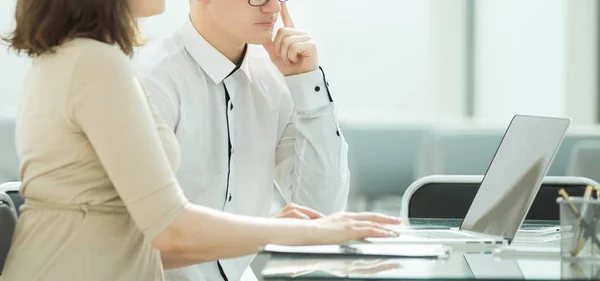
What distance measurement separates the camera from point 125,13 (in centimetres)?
147

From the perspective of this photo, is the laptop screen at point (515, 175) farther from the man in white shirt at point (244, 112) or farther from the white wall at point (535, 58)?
the white wall at point (535, 58)

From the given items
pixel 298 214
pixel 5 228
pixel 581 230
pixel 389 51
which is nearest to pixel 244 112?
pixel 298 214

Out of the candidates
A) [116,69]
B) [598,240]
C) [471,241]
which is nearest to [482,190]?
[471,241]

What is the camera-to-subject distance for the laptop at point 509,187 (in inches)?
57.2

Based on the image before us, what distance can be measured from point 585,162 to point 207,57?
1474 mm

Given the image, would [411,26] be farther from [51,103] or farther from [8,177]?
[51,103]

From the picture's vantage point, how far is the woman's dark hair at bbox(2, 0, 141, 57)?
4.68ft

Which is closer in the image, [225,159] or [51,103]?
[51,103]

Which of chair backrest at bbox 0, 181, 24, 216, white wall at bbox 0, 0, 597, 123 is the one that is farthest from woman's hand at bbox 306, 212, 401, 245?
white wall at bbox 0, 0, 597, 123

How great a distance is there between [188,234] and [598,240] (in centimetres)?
56

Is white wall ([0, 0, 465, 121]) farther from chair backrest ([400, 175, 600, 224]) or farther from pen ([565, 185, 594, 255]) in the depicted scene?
pen ([565, 185, 594, 255])

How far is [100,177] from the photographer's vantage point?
1416 mm

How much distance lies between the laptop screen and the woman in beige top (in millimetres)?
180

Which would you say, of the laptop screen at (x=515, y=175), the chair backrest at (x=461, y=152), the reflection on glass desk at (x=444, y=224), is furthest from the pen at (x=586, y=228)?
the chair backrest at (x=461, y=152)
